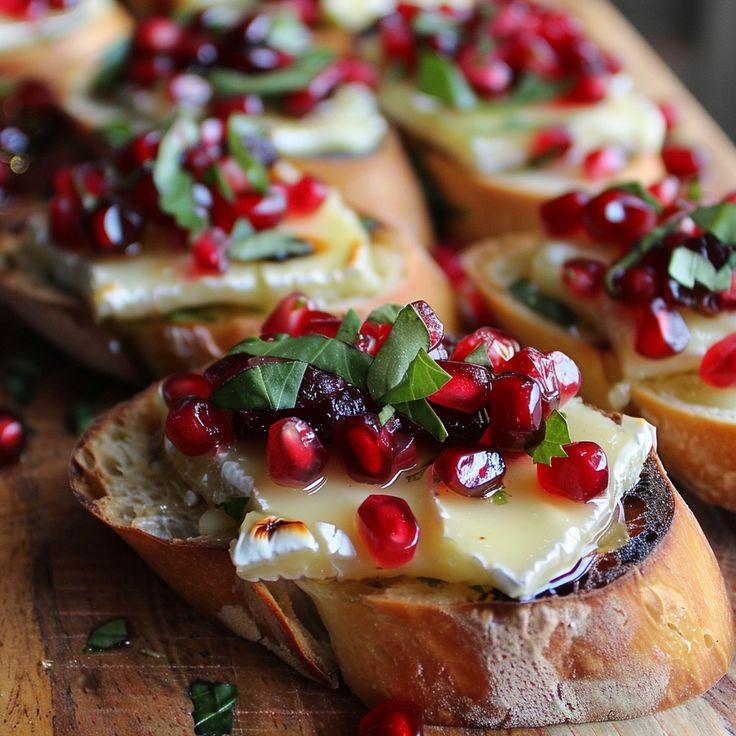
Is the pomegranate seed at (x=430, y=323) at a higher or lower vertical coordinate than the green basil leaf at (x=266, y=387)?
higher

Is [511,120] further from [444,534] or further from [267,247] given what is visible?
[444,534]

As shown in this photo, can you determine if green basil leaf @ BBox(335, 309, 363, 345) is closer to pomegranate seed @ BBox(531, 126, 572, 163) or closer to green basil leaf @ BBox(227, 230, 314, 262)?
green basil leaf @ BBox(227, 230, 314, 262)

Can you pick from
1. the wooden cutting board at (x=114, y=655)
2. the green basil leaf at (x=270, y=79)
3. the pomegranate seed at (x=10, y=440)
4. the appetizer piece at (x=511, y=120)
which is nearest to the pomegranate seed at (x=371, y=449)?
the wooden cutting board at (x=114, y=655)

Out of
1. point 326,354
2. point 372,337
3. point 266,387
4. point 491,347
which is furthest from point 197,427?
point 491,347

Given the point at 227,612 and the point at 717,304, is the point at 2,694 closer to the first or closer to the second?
the point at 227,612

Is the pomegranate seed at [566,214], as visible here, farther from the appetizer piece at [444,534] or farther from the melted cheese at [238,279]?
the appetizer piece at [444,534]

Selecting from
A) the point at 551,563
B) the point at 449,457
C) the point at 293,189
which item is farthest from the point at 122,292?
the point at 551,563
